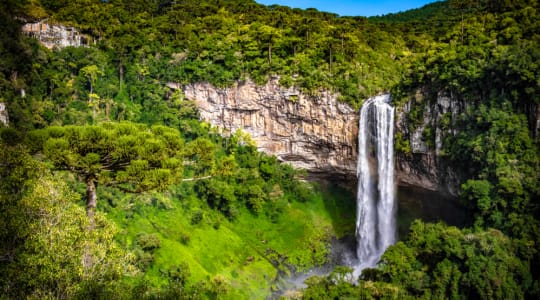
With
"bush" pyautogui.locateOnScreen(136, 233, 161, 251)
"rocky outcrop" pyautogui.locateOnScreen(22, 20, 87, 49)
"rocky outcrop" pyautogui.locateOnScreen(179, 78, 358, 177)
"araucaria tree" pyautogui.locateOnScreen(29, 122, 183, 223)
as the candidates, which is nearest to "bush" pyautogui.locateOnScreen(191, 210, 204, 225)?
"bush" pyautogui.locateOnScreen(136, 233, 161, 251)

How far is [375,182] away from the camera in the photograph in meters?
35.0

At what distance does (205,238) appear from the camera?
3167cm

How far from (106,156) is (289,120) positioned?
79.6 ft

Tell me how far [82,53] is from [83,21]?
3.90 m

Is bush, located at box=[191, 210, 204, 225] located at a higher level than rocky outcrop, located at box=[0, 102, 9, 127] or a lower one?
lower

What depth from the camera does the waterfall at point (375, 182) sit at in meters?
33.6

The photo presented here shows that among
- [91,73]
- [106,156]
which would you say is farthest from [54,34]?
[106,156]

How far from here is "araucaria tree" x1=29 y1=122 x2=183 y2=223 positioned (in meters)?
14.6

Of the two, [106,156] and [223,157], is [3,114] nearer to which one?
[223,157]

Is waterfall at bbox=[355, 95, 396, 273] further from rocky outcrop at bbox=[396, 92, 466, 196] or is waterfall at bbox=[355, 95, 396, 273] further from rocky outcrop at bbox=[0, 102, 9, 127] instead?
rocky outcrop at bbox=[0, 102, 9, 127]

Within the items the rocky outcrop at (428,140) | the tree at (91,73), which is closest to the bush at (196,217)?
the tree at (91,73)

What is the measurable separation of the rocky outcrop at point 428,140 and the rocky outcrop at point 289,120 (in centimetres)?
454

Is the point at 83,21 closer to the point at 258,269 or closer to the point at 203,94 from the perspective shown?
the point at 203,94

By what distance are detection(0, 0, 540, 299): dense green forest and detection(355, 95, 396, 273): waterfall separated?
1408 mm
